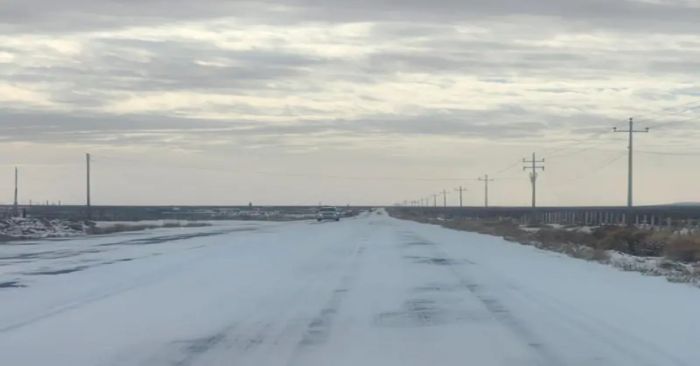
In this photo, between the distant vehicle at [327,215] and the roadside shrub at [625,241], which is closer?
the roadside shrub at [625,241]

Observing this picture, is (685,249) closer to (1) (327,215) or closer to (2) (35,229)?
(2) (35,229)

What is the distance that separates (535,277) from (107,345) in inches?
555

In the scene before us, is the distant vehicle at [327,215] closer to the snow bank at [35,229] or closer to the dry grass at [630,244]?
the snow bank at [35,229]

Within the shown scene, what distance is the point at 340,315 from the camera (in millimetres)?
15766

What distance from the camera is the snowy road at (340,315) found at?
11602mm

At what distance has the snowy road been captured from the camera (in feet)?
38.1

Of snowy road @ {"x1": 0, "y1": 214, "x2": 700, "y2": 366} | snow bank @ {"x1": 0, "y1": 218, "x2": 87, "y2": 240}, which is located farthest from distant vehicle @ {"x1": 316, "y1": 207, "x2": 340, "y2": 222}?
snowy road @ {"x1": 0, "y1": 214, "x2": 700, "y2": 366}

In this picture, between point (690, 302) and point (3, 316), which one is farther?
point (690, 302)

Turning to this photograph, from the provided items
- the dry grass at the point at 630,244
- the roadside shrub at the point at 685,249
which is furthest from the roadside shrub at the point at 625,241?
the roadside shrub at the point at 685,249

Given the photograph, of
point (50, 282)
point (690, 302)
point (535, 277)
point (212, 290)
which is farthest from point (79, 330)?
point (535, 277)

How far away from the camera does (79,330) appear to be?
541 inches

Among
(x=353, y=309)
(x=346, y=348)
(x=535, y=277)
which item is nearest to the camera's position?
(x=346, y=348)

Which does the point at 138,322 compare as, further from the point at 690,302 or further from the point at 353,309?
the point at 690,302

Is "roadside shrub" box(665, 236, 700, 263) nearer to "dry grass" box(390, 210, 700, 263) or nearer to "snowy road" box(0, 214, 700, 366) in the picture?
"dry grass" box(390, 210, 700, 263)
